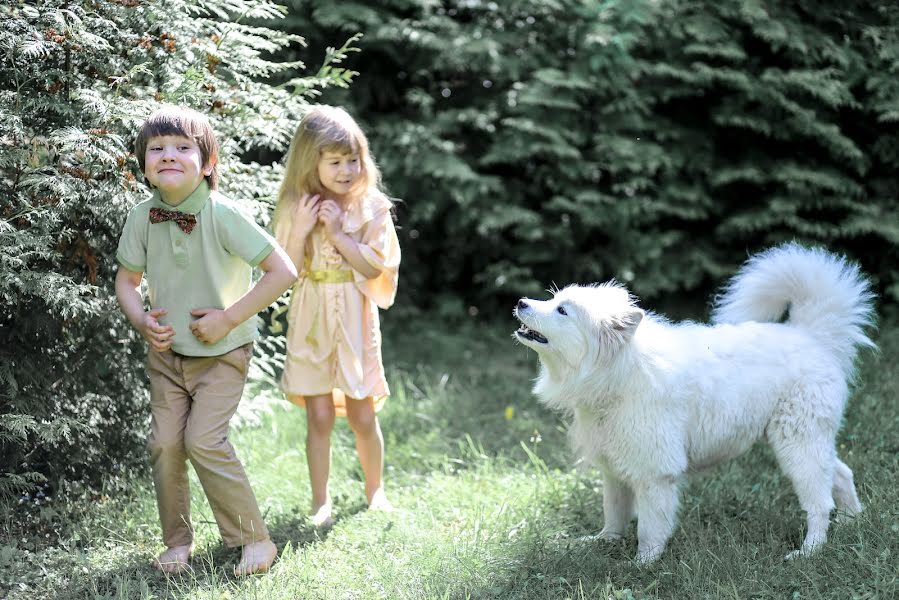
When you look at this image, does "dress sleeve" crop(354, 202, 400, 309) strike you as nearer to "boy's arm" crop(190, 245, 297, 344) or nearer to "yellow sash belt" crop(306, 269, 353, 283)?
"yellow sash belt" crop(306, 269, 353, 283)

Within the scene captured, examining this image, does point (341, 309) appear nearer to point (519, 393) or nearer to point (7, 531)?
point (7, 531)

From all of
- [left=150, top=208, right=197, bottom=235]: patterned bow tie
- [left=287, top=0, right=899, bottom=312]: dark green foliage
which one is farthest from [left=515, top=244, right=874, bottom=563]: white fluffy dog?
[left=287, top=0, right=899, bottom=312]: dark green foliage

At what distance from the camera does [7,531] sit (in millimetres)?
3850

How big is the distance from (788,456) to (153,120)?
2.98 m

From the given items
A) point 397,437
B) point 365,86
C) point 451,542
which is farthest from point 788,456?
point 365,86

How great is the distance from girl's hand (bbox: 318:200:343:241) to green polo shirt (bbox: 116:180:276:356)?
1.98 feet

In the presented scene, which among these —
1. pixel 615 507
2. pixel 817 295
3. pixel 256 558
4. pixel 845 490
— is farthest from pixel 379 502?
pixel 817 295

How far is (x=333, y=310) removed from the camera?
4.30 m

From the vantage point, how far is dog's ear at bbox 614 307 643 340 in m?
3.62

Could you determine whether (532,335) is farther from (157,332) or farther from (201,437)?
(157,332)

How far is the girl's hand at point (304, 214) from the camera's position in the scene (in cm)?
420

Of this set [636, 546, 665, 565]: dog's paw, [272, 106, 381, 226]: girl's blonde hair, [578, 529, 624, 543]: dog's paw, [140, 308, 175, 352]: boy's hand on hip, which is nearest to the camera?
[140, 308, 175, 352]: boy's hand on hip

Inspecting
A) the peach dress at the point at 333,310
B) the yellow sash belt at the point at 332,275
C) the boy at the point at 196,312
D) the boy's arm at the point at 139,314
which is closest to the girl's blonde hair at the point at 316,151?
the peach dress at the point at 333,310

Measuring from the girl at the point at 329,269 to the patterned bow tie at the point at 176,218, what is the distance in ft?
2.18
